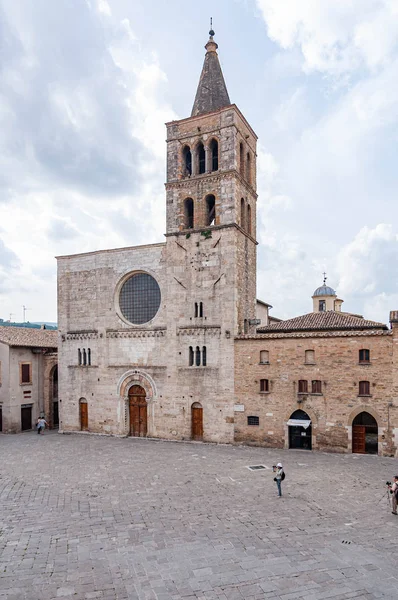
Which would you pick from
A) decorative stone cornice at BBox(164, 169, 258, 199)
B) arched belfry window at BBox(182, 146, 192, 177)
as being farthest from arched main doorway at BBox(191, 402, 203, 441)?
arched belfry window at BBox(182, 146, 192, 177)

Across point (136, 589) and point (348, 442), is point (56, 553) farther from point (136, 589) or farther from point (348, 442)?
point (348, 442)

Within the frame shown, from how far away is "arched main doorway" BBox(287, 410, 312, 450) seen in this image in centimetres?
2517

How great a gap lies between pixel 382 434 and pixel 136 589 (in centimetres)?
1758

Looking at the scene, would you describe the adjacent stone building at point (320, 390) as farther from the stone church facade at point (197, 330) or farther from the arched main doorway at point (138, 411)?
the arched main doorway at point (138, 411)

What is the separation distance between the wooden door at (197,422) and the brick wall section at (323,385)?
260 centimetres

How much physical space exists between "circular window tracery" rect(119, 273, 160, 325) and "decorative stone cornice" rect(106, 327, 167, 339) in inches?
34.5

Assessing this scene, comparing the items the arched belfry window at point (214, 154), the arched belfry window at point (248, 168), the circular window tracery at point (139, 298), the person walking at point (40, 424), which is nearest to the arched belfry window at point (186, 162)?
the arched belfry window at point (214, 154)

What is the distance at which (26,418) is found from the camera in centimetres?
3331

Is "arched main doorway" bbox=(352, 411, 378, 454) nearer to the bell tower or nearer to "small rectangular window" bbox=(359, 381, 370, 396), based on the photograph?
"small rectangular window" bbox=(359, 381, 370, 396)

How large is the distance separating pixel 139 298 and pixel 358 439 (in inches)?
681

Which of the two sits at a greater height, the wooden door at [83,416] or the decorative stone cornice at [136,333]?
the decorative stone cornice at [136,333]

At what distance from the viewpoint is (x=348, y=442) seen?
2405cm

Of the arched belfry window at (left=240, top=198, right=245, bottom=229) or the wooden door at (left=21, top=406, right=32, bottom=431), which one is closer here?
the arched belfry window at (left=240, top=198, right=245, bottom=229)

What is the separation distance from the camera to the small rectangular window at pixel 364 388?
23.8 meters
